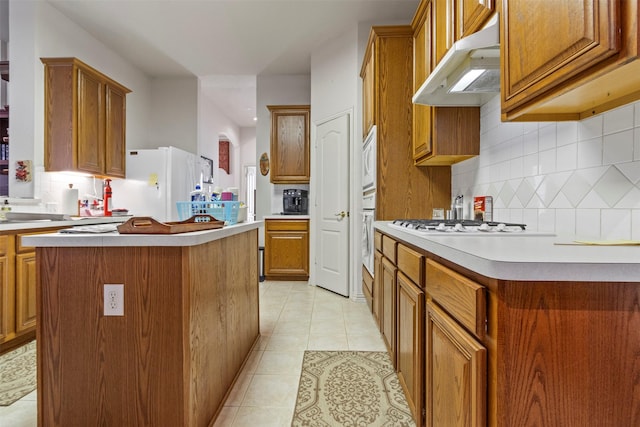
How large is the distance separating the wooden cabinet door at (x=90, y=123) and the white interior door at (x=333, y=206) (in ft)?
8.19

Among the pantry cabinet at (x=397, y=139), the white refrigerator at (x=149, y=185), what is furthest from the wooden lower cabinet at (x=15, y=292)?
the pantry cabinet at (x=397, y=139)

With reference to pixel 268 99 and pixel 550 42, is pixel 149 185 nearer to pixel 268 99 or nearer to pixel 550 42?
pixel 268 99

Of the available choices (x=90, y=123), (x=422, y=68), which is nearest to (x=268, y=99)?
(x=90, y=123)

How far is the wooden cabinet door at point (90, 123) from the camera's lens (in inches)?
138

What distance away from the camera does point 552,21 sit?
39.3 inches

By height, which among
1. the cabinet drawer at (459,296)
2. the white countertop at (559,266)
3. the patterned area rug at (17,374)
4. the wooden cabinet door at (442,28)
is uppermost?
the wooden cabinet door at (442,28)

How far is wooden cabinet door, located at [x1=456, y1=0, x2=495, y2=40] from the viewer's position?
143 centimetres

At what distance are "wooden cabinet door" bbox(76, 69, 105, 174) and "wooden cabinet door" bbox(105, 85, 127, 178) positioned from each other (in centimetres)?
9

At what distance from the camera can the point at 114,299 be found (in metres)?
1.30

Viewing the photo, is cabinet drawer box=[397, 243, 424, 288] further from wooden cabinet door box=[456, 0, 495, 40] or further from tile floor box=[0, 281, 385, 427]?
wooden cabinet door box=[456, 0, 495, 40]

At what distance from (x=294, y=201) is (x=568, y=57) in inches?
166

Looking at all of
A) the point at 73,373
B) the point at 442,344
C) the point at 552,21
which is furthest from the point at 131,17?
the point at 442,344

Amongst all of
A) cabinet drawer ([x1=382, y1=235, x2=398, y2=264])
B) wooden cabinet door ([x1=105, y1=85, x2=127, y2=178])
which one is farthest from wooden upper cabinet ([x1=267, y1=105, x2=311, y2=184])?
cabinet drawer ([x1=382, y1=235, x2=398, y2=264])

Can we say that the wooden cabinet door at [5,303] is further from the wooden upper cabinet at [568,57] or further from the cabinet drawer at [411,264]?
the wooden upper cabinet at [568,57]
